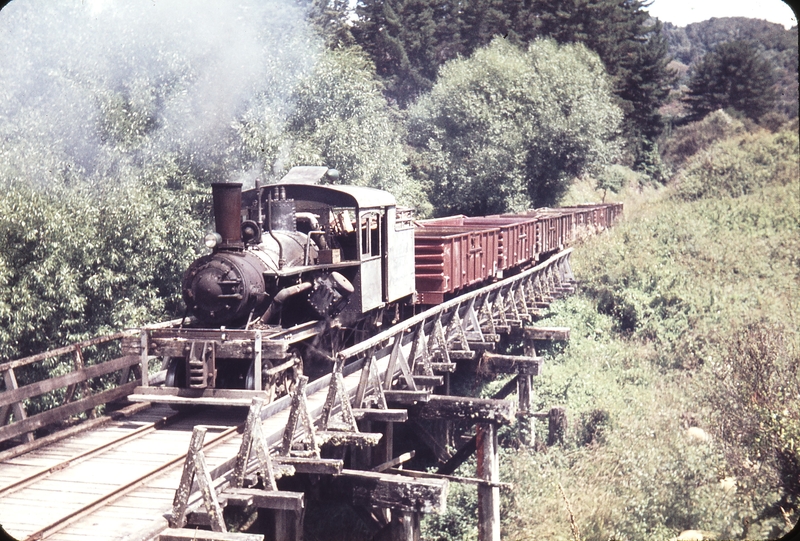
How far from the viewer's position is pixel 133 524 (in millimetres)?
5738

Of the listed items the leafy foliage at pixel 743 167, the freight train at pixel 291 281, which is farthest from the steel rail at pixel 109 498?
the leafy foliage at pixel 743 167

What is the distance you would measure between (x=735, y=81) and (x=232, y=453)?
37518mm

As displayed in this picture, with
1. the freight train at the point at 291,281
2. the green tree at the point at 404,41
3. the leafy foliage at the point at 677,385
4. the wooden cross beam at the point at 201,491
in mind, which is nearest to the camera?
the wooden cross beam at the point at 201,491

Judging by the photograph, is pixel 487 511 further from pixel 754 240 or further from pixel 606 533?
pixel 754 240

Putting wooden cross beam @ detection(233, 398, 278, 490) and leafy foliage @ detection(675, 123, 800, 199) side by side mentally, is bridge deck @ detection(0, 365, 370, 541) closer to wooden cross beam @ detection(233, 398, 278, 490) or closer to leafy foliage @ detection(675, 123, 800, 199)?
wooden cross beam @ detection(233, 398, 278, 490)

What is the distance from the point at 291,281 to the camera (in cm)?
1009

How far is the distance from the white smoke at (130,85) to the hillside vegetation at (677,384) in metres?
9.91

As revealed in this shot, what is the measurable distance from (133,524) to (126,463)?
1672mm

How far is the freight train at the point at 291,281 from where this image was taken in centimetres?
900

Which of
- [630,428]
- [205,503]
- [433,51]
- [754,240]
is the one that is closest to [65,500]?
[205,503]

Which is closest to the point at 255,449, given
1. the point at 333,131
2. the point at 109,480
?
the point at 109,480

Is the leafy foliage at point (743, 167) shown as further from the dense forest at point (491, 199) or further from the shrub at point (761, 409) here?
the shrub at point (761, 409)

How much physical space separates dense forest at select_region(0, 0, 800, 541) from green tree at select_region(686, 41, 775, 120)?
13.5ft

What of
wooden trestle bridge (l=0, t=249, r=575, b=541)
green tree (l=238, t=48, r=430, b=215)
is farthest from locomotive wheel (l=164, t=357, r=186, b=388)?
green tree (l=238, t=48, r=430, b=215)
